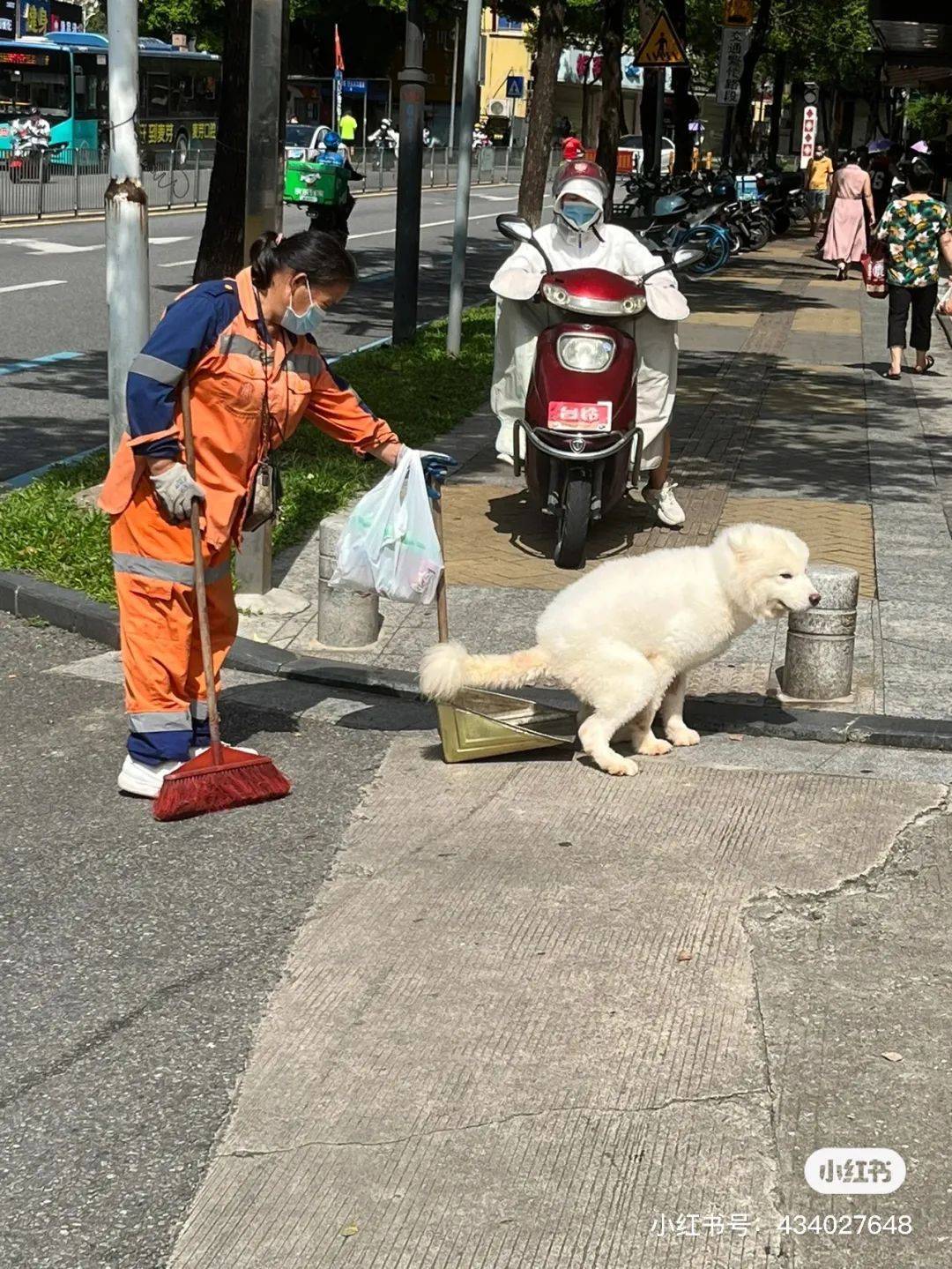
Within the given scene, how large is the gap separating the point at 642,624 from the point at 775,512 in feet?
14.1

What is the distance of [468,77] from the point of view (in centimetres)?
1432

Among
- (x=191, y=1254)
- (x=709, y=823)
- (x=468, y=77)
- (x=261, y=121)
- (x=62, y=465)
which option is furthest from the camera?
(x=468, y=77)

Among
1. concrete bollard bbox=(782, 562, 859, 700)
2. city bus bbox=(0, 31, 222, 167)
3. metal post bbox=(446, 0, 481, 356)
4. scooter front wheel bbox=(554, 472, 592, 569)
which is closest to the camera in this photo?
concrete bollard bbox=(782, 562, 859, 700)

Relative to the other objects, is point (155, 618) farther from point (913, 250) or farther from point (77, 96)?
point (77, 96)

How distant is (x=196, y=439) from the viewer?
5.38m

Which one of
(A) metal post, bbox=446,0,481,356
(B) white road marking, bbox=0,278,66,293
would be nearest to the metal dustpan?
(A) metal post, bbox=446,0,481,356

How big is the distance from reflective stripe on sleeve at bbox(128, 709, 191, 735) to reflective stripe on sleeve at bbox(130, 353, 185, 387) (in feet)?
3.42

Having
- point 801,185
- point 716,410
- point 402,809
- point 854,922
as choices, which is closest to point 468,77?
point 716,410

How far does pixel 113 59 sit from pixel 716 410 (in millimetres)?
6661

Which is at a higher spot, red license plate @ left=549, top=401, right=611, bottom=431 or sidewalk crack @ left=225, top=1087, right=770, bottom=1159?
red license plate @ left=549, top=401, right=611, bottom=431

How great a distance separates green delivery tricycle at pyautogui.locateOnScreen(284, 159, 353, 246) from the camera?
63.7 ft

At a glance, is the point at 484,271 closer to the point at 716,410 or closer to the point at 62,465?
the point at 716,410

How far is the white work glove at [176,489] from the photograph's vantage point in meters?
5.19

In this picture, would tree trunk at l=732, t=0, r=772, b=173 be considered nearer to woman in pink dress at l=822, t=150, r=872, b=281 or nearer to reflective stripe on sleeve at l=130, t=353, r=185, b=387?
woman in pink dress at l=822, t=150, r=872, b=281
